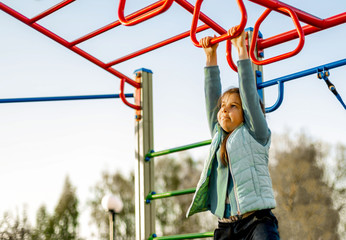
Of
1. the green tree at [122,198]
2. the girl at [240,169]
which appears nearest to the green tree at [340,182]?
the green tree at [122,198]

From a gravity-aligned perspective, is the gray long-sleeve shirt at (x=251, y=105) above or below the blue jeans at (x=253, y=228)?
above

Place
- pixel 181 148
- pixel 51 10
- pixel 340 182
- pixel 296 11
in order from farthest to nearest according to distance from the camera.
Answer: pixel 340 182 → pixel 181 148 → pixel 51 10 → pixel 296 11

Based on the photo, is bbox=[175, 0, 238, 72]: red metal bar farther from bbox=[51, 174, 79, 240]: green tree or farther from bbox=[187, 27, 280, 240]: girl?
bbox=[51, 174, 79, 240]: green tree

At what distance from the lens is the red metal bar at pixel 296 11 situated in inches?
98.3

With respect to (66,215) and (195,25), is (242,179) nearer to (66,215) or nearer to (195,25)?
(195,25)

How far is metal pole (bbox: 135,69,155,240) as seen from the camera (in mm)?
3688

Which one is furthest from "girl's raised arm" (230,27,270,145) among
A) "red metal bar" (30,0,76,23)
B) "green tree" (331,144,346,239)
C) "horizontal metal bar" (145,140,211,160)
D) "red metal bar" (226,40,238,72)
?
"green tree" (331,144,346,239)

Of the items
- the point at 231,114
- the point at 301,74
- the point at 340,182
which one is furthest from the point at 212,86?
the point at 340,182

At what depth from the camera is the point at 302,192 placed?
15.7 meters

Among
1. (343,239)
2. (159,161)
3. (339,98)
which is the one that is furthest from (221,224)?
(159,161)

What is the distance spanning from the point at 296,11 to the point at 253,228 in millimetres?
1111

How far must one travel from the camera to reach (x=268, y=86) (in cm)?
303

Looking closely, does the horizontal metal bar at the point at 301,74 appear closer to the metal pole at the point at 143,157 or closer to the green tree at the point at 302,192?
the metal pole at the point at 143,157

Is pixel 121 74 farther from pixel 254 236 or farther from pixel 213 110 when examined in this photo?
pixel 254 236
